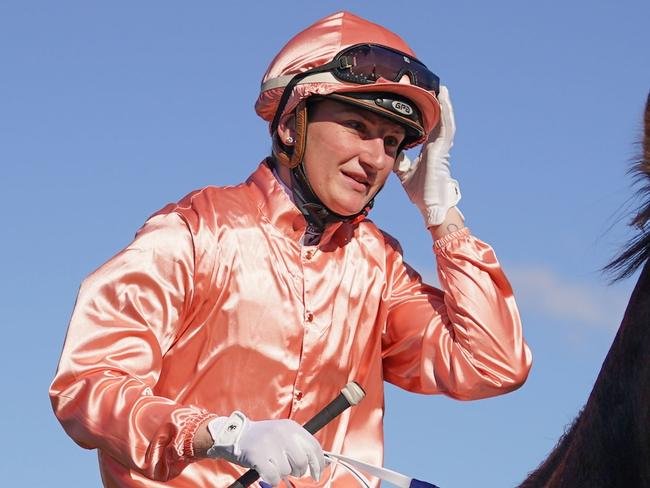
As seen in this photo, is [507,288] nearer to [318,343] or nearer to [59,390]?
[318,343]

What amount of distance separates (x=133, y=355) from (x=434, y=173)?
1535 millimetres

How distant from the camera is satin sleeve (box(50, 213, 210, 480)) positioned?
399 centimetres

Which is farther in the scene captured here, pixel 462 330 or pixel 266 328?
pixel 462 330

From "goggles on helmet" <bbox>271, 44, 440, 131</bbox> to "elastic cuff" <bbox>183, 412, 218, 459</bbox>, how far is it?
1506 millimetres

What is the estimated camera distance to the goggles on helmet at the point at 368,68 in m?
4.80

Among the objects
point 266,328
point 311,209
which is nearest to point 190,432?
point 266,328

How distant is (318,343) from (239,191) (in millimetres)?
706

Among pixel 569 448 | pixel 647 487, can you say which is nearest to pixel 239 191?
pixel 569 448

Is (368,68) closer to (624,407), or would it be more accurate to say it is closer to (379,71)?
(379,71)

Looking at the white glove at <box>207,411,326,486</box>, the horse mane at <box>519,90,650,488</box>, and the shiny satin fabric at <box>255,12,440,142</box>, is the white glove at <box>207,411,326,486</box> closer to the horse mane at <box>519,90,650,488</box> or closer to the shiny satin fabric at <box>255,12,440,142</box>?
the horse mane at <box>519,90,650,488</box>

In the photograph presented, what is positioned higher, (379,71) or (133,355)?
(379,71)

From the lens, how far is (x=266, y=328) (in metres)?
4.66

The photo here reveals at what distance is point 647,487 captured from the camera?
11.3 feet

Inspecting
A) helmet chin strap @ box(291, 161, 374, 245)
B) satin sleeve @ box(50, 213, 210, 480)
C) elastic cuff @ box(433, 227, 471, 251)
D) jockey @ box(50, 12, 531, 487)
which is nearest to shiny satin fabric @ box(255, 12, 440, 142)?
jockey @ box(50, 12, 531, 487)
